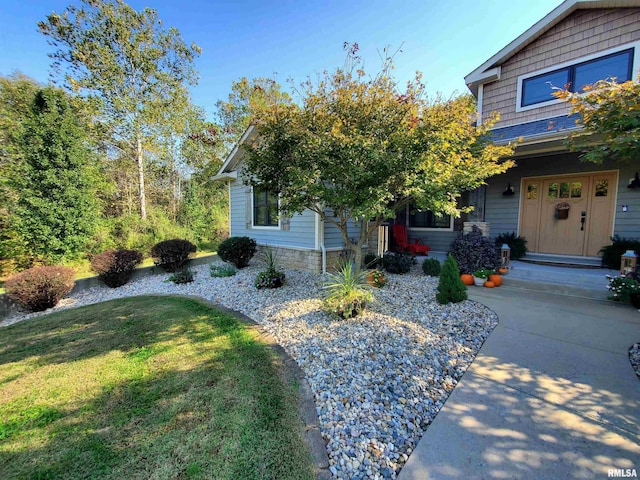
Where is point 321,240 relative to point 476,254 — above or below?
above

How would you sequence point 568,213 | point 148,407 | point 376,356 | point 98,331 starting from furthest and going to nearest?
point 568,213
point 98,331
point 376,356
point 148,407

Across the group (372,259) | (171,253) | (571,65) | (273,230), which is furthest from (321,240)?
(571,65)

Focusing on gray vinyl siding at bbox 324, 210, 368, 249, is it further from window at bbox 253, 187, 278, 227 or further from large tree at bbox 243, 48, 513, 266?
large tree at bbox 243, 48, 513, 266

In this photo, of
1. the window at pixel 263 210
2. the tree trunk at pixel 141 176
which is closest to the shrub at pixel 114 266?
the window at pixel 263 210

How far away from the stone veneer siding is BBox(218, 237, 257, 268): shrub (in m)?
8.27

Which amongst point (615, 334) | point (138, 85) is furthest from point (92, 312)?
point (138, 85)

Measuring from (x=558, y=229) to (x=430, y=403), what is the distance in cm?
699

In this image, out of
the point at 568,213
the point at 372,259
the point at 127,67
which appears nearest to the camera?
the point at 568,213

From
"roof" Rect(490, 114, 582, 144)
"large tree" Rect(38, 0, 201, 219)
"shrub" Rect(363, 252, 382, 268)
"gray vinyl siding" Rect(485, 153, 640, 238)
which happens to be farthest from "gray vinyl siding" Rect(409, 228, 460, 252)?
"large tree" Rect(38, 0, 201, 219)

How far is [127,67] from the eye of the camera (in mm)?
11961

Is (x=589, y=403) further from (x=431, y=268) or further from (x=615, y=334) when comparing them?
(x=431, y=268)

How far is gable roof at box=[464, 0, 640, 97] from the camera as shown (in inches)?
251

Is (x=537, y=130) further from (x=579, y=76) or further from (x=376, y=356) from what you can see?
(x=376, y=356)

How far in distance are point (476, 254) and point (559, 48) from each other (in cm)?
610
